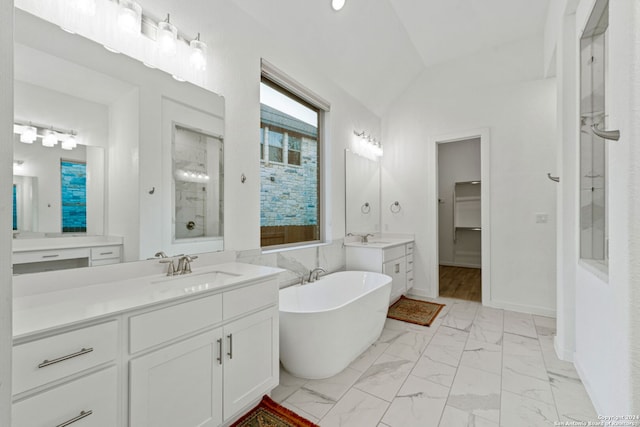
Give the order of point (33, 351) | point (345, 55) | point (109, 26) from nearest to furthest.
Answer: point (33, 351), point (109, 26), point (345, 55)

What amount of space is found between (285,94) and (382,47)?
4.20ft

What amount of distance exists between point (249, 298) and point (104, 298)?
0.65 m

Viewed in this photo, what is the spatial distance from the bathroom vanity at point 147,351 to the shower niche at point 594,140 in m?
2.08

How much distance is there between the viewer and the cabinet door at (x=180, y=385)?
44.4 inches

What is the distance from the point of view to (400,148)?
4168mm

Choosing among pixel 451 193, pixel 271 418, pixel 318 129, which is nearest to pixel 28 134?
pixel 271 418

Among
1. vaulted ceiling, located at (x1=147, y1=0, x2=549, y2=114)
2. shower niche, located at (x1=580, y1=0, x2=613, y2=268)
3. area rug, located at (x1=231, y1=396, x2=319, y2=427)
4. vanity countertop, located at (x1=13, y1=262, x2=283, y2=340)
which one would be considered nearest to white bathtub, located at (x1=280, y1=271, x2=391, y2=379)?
area rug, located at (x1=231, y1=396, x2=319, y2=427)

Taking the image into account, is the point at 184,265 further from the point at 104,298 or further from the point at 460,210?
the point at 460,210

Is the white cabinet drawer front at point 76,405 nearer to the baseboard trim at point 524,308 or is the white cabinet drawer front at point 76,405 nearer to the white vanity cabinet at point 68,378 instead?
the white vanity cabinet at point 68,378

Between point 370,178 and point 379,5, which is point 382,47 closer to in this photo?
point 379,5

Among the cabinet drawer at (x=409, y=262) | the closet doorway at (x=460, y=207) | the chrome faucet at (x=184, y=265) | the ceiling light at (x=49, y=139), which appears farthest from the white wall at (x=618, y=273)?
the closet doorway at (x=460, y=207)

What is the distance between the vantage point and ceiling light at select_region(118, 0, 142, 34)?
59.2 inches

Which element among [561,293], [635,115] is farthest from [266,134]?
[561,293]

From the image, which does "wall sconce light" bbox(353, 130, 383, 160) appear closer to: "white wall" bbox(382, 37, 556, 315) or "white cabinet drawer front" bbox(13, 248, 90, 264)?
"white wall" bbox(382, 37, 556, 315)
